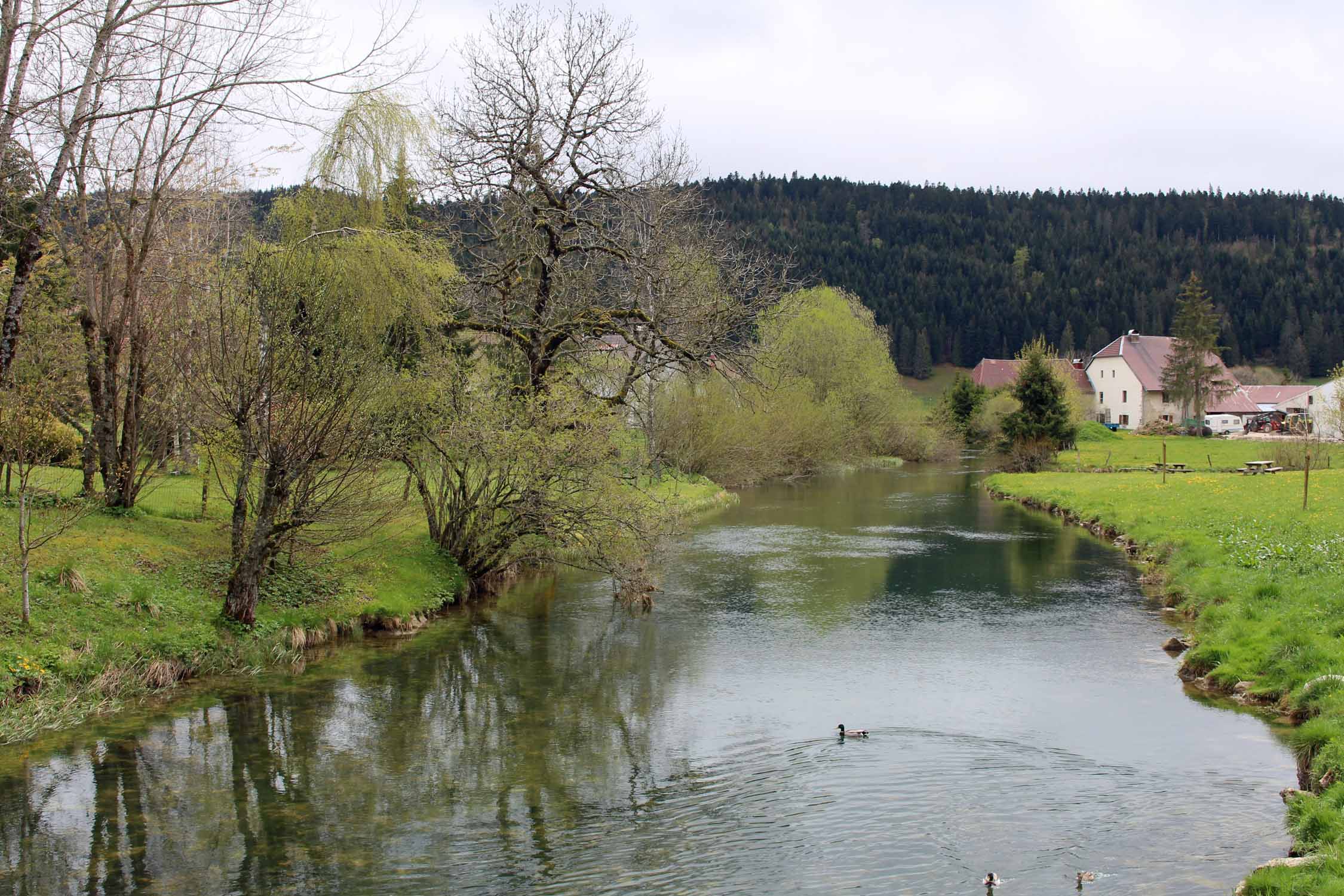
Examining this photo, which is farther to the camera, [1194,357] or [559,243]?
[1194,357]

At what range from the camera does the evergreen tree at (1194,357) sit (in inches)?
3098

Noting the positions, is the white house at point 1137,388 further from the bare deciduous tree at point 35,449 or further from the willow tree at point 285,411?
the bare deciduous tree at point 35,449

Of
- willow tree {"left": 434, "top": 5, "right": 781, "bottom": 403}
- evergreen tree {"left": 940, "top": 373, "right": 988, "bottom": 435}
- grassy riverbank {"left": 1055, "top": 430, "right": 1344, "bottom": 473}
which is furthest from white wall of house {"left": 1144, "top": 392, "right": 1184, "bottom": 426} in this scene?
willow tree {"left": 434, "top": 5, "right": 781, "bottom": 403}

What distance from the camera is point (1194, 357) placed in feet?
260

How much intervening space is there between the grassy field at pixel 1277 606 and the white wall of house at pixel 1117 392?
6227 centimetres

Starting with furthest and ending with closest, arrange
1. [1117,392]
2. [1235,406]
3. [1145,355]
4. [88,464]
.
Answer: [1235,406], [1117,392], [1145,355], [88,464]

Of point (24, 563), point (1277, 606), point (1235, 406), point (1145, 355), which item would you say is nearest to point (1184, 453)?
point (1145, 355)

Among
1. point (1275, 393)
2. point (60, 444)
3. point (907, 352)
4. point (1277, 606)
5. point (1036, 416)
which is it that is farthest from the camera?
point (907, 352)

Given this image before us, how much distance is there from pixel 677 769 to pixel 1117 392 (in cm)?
9215

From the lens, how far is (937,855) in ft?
29.0

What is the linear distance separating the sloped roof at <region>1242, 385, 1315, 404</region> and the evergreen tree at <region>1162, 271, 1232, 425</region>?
699 inches

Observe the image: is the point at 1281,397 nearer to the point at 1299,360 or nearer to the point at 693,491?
the point at 1299,360

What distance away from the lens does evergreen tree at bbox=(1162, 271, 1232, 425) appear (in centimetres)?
7869

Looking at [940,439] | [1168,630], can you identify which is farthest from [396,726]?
[940,439]
